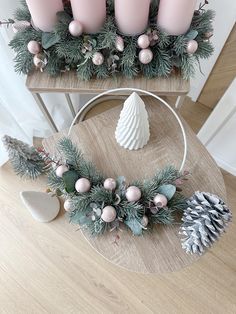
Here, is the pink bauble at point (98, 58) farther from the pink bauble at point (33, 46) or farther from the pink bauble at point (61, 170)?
the pink bauble at point (61, 170)

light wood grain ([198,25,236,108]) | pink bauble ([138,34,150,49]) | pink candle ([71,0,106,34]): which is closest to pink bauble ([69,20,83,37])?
pink candle ([71,0,106,34])

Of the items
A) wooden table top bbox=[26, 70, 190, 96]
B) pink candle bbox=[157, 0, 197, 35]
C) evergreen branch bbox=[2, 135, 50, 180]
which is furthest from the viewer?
evergreen branch bbox=[2, 135, 50, 180]

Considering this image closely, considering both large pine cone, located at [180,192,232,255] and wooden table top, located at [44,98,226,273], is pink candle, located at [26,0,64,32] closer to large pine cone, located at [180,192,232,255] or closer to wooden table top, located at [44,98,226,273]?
wooden table top, located at [44,98,226,273]

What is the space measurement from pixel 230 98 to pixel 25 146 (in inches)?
24.0

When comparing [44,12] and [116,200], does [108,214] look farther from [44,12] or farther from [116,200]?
[44,12]

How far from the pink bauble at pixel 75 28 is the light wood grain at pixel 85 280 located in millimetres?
686

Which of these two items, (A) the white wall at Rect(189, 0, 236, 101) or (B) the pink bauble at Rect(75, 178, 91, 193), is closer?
(B) the pink bauble at Rect(75, 178, 91, 193)

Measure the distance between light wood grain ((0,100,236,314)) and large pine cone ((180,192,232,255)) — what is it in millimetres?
491

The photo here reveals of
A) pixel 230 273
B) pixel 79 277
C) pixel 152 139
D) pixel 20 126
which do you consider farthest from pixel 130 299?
pixel 20 126

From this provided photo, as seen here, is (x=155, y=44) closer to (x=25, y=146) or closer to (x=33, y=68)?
(x=33, y=68)

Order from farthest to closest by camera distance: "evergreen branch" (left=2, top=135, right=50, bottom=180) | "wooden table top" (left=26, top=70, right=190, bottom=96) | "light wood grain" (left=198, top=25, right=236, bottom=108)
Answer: "light wood grain" (left=198, top=25, right=236, bottom=108) < "evergreen branch" (left=2, top=135, right=50, bottom=180) < "wooden table top" (left=26, top=70, right=190, bottom=96)

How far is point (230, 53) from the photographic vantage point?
0.91 metres

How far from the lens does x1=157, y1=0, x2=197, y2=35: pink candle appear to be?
51 cm

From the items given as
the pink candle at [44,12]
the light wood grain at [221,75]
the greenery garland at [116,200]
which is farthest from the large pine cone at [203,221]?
the light wood grain at [221,75]
